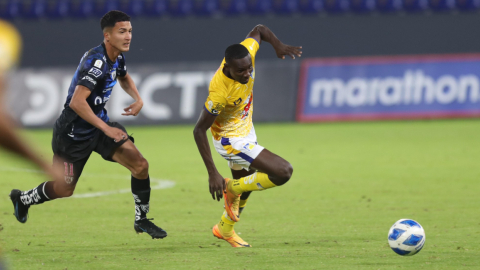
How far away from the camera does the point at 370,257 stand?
537cm

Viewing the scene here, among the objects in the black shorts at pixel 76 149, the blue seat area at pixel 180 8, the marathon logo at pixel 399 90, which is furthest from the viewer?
the blue seat area at pixel 180 8

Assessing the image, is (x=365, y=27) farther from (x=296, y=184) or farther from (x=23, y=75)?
(x=296, y=184)

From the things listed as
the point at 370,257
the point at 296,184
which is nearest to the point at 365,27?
the point at 296,184

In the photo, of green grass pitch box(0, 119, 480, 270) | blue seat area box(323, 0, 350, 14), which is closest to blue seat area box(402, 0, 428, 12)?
blue seat area box(323, 0, 350, 14)

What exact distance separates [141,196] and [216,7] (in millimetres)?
14289

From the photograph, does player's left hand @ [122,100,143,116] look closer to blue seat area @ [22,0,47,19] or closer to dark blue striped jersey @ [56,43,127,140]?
dark blue striped jersey @ [56,43,127,140]

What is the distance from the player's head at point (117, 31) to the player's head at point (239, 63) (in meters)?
0.91

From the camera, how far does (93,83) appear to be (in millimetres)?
5867

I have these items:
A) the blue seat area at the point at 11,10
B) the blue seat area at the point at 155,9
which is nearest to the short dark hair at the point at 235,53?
the blue seat area at the point at 155,9

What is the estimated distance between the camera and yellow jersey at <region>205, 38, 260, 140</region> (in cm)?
586

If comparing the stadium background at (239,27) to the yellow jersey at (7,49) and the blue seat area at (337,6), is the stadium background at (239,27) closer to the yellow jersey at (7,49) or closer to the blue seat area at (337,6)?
the blue seat area at (337,6)

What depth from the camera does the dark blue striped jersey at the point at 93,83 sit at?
5.90 metres

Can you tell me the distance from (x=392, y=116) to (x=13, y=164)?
358 inches

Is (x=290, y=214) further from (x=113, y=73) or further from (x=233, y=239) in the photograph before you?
(x=113, y=73)
